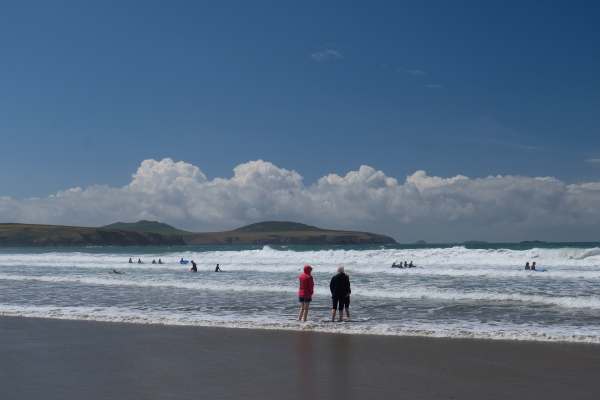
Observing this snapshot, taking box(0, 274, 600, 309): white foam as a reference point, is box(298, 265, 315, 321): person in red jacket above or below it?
above

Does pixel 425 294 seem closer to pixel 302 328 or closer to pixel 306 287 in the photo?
pixel 306 287

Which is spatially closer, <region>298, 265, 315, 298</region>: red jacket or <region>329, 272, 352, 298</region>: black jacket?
<region>298, 265, 315, 298</region>: red jacket

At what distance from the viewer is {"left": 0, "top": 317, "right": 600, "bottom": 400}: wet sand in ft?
25.6

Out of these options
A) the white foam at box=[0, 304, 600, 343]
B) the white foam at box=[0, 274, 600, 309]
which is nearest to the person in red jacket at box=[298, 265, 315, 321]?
the white foam at box=[0, 304, 600, 343]

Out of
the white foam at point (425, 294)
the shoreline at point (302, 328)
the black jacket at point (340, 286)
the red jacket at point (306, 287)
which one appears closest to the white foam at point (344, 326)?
the shoreline at point (302, 328)

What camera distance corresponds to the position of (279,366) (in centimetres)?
941

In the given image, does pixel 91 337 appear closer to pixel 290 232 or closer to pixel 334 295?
pixel 334 295

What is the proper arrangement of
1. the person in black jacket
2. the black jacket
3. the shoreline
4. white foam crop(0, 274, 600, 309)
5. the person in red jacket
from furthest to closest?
white foam crop(0, 274, 600, 309) → the black jacket → the person in black jacket → the person in red jacket → the shoreline

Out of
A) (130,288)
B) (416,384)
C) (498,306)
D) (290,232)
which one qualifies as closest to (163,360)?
(416,384)

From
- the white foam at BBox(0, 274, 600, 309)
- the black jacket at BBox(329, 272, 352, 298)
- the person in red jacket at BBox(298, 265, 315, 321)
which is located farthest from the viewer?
the white foam at BBox(0, 274, 600, 309)

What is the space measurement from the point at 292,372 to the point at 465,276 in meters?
25.3

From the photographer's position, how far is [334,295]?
48.2 ft

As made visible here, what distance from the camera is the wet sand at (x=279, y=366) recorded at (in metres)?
7.81

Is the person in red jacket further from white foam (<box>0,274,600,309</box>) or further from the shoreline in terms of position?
white foam (<box>0,274,600,309</box>)
